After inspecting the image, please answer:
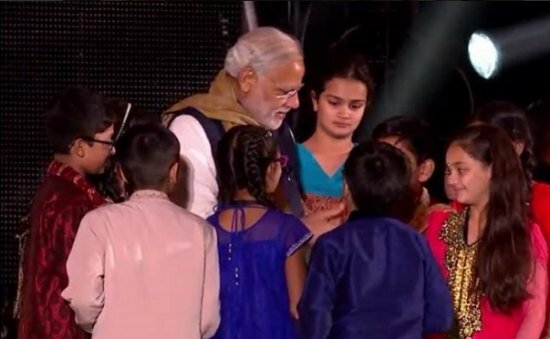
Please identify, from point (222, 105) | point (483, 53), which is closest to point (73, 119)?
point (222, 105)

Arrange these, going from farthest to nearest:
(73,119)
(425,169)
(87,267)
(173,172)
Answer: (425,169) < (73,119) < (173,172) < (87,267)

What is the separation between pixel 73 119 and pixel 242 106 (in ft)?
1.98

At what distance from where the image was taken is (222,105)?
4797 millimetres

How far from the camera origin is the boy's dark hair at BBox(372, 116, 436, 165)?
5211 mm

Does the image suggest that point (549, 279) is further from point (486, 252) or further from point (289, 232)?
point (289, 232)

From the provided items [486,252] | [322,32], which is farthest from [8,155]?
[486,252]

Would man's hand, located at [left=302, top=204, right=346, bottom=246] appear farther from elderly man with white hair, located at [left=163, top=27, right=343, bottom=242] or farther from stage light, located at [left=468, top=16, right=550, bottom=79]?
stage light, located at [left=468, top=16, right=550, bottom=79]

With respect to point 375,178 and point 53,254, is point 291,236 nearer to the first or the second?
point 375,178

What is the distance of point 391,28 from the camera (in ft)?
19.9

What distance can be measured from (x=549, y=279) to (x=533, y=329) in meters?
0.27

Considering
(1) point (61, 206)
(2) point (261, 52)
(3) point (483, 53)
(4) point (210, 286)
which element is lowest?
(4) point (210, 286)

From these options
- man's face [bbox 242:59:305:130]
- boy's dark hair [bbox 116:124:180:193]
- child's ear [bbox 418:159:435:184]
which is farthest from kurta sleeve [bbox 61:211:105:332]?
child's ear [bbox 418:159:435:184]

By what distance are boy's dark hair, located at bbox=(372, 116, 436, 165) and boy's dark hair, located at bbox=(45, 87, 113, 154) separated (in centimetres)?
113

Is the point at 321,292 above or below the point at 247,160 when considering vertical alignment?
below
